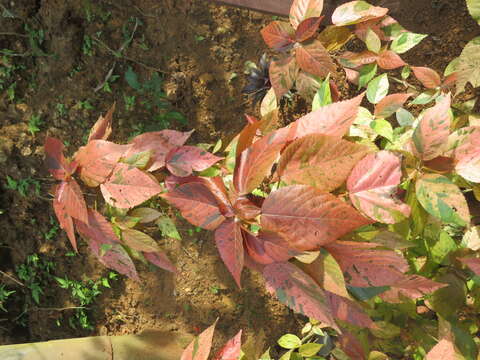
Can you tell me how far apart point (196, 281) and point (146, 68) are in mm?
926

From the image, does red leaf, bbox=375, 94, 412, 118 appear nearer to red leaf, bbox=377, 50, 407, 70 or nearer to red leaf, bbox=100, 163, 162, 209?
red leaf, bbox=377, 50, 407, 70

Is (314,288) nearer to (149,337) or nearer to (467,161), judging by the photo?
(467,161)

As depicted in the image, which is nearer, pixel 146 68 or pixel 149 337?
pixel 149 337

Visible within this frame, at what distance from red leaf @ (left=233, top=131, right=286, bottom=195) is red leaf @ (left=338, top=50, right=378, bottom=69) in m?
0.65

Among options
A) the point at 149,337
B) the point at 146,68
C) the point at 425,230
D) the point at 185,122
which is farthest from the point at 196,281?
the point at 425,230

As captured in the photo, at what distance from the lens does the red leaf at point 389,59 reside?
1.10 metres

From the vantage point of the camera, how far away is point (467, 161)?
2.22ft

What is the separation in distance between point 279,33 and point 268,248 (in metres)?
0.61

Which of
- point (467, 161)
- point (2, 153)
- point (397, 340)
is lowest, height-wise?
point (397, 340)

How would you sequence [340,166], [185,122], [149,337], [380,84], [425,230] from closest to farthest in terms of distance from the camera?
[340,166] → [425,230] → [380,84] → [149,337] → [185,122]

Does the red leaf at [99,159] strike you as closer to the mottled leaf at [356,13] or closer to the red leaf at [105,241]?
the red leaf at [105,241]

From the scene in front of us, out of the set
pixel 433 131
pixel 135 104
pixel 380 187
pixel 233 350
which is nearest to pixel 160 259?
pixel 233 350

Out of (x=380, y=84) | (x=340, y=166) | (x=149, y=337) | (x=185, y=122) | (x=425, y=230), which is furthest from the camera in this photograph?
(x=185, y=122)

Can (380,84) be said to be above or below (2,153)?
above
